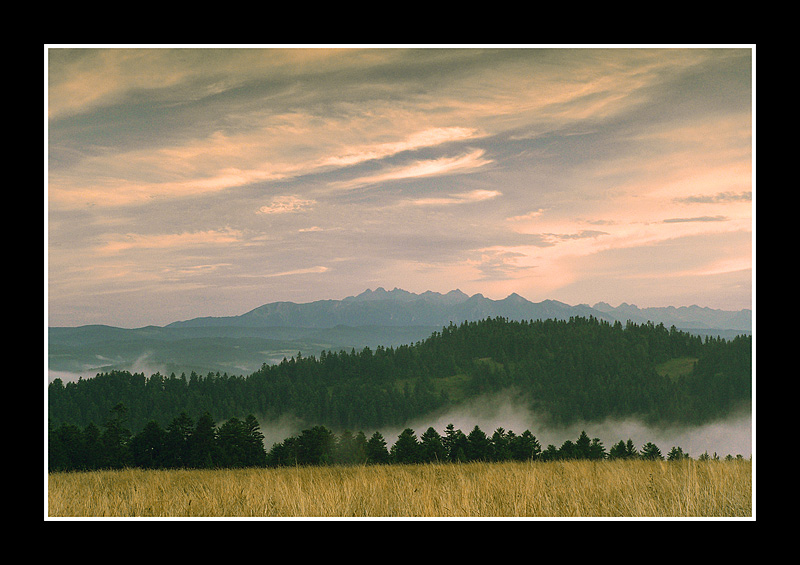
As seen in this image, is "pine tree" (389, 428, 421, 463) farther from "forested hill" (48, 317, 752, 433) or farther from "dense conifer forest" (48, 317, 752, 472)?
"forested hill" (48, 317, 752, 433)

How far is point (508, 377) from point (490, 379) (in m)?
4.36

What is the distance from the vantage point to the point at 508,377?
113 m

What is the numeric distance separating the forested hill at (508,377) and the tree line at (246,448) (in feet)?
149

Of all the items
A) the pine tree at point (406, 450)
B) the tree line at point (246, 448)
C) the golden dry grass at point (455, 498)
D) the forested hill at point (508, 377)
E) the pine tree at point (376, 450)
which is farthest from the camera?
the forested hill at point (508, 377)

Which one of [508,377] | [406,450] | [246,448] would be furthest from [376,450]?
[508,377]

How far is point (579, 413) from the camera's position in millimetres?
99000

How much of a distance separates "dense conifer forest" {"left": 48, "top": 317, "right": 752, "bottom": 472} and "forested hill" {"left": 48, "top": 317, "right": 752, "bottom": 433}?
210 millimetres

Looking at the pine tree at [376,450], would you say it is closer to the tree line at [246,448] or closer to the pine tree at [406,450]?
the tree line at [246,448]

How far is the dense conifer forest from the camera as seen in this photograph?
2638 inches

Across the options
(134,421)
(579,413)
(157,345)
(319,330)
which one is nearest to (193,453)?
(134,421)

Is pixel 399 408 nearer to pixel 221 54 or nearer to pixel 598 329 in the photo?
pixel 598 329

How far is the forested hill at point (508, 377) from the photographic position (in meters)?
77.1

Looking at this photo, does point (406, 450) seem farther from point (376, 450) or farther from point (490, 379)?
point (490, 379)

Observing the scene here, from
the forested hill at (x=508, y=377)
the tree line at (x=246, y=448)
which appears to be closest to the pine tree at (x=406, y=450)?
the tree line at (x=246, y=448)
